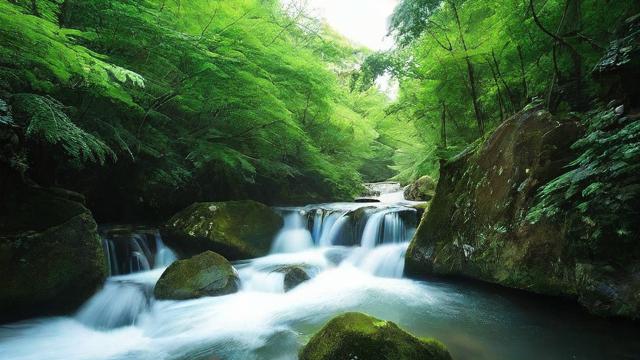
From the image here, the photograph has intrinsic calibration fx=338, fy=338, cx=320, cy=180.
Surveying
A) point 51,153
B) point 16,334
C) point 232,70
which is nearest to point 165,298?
point 16,334

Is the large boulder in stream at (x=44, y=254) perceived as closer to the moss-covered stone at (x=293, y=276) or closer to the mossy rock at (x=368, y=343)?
the moss-covered stone at (x=293, y=276)

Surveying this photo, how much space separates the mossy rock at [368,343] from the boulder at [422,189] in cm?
1190

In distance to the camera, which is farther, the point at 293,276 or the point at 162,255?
the point at 162,255

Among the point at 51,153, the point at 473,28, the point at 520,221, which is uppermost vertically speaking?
the point at 473,28

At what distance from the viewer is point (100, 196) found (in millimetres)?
8688

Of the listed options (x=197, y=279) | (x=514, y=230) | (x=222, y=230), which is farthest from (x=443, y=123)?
(x=197, y=279)

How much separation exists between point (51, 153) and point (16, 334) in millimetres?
3194

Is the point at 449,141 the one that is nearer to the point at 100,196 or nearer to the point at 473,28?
the point at 473,28

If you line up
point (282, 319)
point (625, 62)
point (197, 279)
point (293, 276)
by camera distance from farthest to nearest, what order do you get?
1. point (293, 276)
2. point (197, 279)
3. point (282, 319)
4. point (625, 62)

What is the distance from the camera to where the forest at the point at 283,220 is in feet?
13.1

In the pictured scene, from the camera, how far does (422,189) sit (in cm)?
1512

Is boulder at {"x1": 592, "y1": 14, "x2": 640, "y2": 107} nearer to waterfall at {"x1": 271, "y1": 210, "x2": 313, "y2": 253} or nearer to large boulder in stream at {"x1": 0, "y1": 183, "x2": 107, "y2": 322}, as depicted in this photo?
waterfall at {"x1": 271, "y1": 210, "x2": 313, "y2": 253}

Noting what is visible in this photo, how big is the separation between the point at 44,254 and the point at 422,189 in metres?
13.3

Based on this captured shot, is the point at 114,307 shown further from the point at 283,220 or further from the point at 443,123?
the point at 443,123
